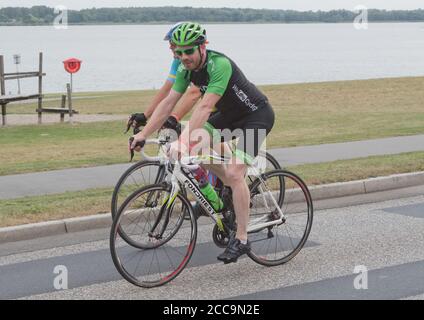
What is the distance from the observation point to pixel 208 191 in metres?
6.97

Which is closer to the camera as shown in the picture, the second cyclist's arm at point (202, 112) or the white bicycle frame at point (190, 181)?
the second cyclist's arm at point (202, 112)

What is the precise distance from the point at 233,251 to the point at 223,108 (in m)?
1.12

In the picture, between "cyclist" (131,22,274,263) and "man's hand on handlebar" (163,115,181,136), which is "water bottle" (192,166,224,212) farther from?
"man's hand on handlebar" (163,115,181,136)

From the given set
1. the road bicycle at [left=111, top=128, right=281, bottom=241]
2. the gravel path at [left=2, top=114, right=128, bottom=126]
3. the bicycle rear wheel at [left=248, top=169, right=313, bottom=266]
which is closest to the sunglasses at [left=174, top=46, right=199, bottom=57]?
the road bicycle at [left=111, top=128, right=281, bottom=241]

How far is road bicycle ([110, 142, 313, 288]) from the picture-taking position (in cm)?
656

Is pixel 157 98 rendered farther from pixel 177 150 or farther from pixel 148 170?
pixel 177 150

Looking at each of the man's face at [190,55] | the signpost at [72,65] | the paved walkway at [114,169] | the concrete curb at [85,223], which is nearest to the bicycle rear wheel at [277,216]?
the man's face at [190,55]

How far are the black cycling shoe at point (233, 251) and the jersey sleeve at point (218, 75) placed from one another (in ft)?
3.92

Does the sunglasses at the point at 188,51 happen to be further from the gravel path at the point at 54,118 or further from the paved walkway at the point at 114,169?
the gravel path at the point at 54,118

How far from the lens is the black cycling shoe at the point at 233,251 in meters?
6.75

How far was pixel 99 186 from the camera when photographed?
10688 millimetres

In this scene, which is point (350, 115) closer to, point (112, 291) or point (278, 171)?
point (278, 171)
